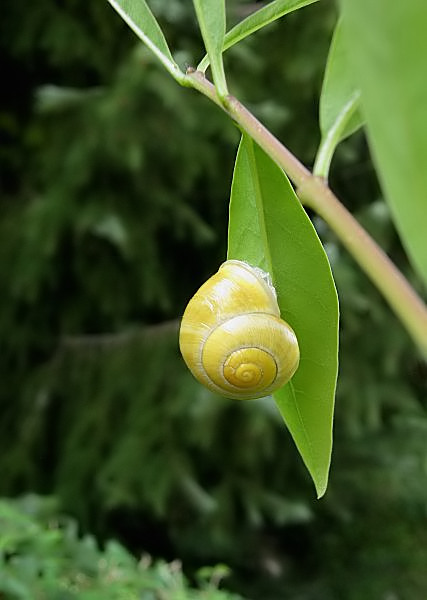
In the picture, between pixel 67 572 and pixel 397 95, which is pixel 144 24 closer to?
pixel 397 95

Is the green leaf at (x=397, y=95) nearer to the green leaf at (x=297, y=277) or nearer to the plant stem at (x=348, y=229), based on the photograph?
the plant stem at (x=348, y=229)

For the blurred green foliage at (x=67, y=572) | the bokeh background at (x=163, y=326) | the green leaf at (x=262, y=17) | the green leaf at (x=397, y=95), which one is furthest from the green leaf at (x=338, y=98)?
the bokeh background at (x=163, y=326)

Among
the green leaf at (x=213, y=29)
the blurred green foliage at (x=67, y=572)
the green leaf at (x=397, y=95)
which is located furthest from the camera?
the blurred green foliage at (x=67, y=572)

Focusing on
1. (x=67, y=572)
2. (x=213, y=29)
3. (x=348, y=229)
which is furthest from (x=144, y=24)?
(x=67, y=572)

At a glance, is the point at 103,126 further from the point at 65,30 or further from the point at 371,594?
the point at 371,594

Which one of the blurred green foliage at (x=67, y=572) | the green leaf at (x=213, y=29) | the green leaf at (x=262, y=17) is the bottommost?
the blurred green foliage at (x=67, y=572)

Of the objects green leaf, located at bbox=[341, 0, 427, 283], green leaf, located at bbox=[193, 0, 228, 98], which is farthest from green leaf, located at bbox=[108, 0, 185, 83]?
green leaf, located at bbox=[341, 0, 427, 283]
